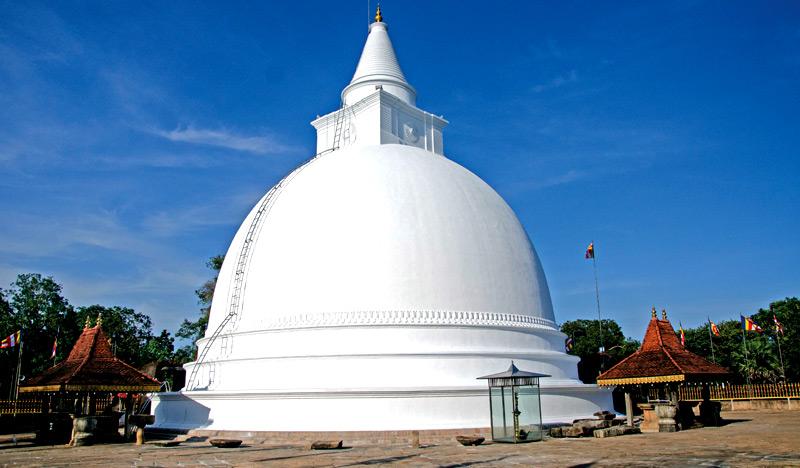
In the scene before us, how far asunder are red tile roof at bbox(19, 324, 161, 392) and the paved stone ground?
1.88m

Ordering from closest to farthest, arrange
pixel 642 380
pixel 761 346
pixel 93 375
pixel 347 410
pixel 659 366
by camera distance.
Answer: pixel 347 410, pixel 93 375, pixel 642 380, pixel 659 366, pixel 761 346

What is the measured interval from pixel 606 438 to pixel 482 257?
712 centimetres

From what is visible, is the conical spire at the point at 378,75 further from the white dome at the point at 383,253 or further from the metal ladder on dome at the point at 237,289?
the metal ladder on dome at the point at 237,289

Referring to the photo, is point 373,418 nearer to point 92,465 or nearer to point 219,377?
point 219,377

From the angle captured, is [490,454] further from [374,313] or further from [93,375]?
[93,375]

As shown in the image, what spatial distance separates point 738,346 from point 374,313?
4170cm

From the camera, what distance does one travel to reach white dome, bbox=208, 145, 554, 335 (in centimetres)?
2039

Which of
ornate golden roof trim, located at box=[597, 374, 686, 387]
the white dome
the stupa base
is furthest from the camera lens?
the white dome

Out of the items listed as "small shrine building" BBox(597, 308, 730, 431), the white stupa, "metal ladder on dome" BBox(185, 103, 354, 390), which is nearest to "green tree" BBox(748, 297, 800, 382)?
"small shrine building" BBox(597, 308, 730, 431)

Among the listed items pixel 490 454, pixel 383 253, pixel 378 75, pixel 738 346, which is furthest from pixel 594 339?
pixel 490 454

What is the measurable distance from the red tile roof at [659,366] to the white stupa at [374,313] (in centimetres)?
127

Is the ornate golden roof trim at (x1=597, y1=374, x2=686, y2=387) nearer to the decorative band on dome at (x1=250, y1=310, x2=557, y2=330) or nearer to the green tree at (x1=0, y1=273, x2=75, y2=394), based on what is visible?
the decorative band on dome at (x1=250, y1=310, x2=557, y2=330)

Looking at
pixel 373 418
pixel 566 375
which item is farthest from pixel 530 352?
pixel 373 418

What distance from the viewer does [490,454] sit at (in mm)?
14180
